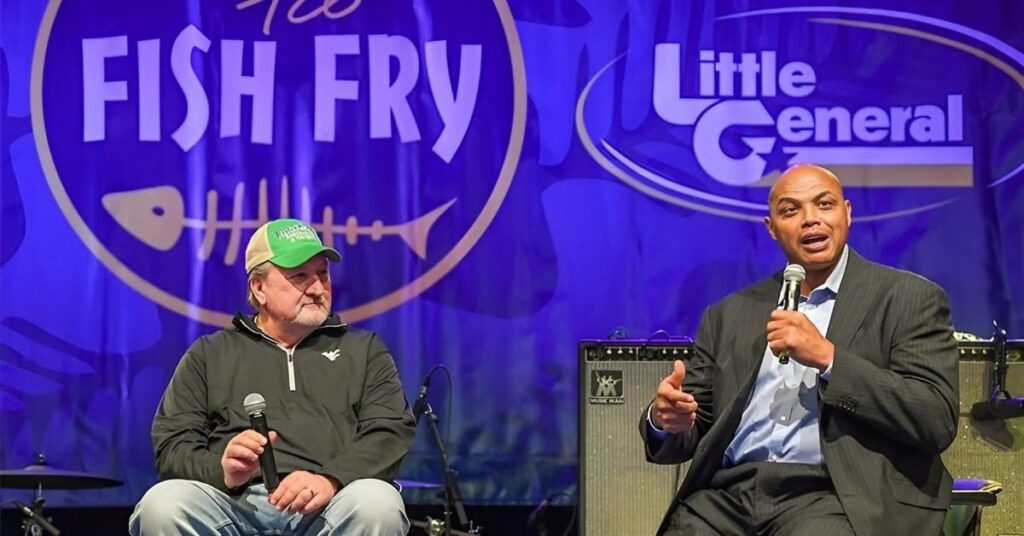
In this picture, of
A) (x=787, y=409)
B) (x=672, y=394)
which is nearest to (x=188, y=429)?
(x=672, y=394)

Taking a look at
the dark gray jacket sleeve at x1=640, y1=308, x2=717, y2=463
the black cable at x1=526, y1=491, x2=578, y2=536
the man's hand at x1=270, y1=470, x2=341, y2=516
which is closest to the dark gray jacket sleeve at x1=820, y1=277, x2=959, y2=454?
the dark gray jacket sleeve at x1=640, y1=308, x2=717, y2=463

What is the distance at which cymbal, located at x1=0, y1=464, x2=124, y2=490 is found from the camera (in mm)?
4195

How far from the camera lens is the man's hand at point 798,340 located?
8.66ft

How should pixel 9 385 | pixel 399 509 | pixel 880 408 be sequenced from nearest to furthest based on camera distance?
pixel 880 408
pixel 399 509
pixel 9 385

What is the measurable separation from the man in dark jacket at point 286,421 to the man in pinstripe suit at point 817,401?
27.0 inches

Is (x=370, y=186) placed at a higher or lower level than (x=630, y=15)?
lower

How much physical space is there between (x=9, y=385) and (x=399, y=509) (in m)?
2.46

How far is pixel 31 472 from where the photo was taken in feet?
13.8

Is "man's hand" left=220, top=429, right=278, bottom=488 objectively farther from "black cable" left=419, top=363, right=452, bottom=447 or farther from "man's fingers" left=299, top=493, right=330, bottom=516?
"black cable" left=419, top=363, right=452, bottom=447

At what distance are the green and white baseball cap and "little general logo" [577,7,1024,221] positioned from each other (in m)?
1.70

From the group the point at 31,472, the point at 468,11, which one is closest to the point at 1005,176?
the point at 468,11

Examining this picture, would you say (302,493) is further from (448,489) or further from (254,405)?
(448,489)

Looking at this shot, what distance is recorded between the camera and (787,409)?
117 inches

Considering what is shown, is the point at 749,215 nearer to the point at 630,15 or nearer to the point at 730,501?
the point at 630,15
